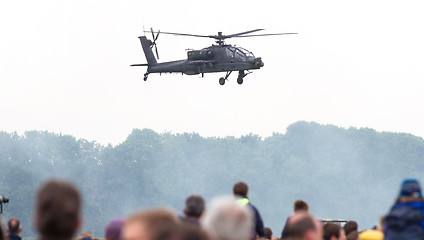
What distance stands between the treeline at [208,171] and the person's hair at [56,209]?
504 feet

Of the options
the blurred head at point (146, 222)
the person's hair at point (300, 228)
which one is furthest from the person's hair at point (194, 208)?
the blurred head at point (146, 222)

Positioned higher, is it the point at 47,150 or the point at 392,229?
the point at 47,150

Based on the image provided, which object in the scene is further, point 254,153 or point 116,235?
point 254,153

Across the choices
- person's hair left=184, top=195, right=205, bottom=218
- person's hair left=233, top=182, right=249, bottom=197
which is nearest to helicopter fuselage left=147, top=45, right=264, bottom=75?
person's hair left=233, top=182, right=249, bottom=197

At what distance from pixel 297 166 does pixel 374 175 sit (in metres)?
13.8

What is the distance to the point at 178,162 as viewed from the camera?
190m

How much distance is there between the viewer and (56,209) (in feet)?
28.3

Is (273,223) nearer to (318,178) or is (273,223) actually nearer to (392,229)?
(318,178)

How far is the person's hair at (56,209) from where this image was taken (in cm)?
861

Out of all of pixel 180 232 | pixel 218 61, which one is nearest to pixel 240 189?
pixel 180 232

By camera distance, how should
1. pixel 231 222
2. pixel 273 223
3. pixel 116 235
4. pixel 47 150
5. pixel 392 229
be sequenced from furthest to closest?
pixel 47 150, pixel 273 223, pixel 392 229, pixel 116 235, pixel 231 222

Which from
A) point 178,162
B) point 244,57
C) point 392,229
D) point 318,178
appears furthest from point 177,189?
point 392,229

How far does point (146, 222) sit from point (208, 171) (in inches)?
7068

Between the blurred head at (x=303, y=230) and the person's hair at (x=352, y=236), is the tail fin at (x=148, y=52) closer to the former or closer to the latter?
the person's hair at (x=352, y=236)
